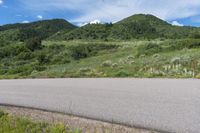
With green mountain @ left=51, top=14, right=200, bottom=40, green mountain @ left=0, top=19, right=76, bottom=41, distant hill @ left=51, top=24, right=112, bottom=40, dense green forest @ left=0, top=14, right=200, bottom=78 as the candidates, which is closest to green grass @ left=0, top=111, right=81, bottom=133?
dense green forest @ left=0, top=14, right=200, bottom=78

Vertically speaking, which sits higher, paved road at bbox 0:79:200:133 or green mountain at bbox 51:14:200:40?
green mountain at bbox 51:14:200:40

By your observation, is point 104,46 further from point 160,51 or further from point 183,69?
point 183,69

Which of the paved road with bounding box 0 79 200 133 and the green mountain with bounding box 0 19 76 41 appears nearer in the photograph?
the paved road with bounding box 0 79 200 133

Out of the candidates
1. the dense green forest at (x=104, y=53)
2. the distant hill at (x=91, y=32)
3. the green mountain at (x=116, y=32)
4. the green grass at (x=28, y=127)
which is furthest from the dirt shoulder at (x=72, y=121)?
the distant hill at (x=91, y=32)

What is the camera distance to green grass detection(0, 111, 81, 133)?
263 inches

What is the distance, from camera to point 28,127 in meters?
Answer: 7.21

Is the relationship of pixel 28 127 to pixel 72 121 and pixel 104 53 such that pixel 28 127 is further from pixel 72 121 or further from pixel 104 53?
pixel 104 53

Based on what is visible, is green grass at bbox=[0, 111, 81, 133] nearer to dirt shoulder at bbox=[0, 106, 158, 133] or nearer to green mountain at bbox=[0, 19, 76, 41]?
dirt shoulder at bbox=[0, 106, 158, 133]

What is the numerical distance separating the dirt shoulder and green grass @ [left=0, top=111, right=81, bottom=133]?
298mm

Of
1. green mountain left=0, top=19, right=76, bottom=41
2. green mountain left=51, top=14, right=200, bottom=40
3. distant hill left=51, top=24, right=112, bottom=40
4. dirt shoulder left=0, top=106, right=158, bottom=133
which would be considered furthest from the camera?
green mountain left=0, top=19, right=76, bottom=41

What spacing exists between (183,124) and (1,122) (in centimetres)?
398

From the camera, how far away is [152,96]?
9414mm

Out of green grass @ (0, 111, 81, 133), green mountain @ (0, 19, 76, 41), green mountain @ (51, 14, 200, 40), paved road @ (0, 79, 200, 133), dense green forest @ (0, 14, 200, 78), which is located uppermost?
green mountain @ (0, 19, 76, 41)

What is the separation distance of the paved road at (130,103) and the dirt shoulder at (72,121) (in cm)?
30
